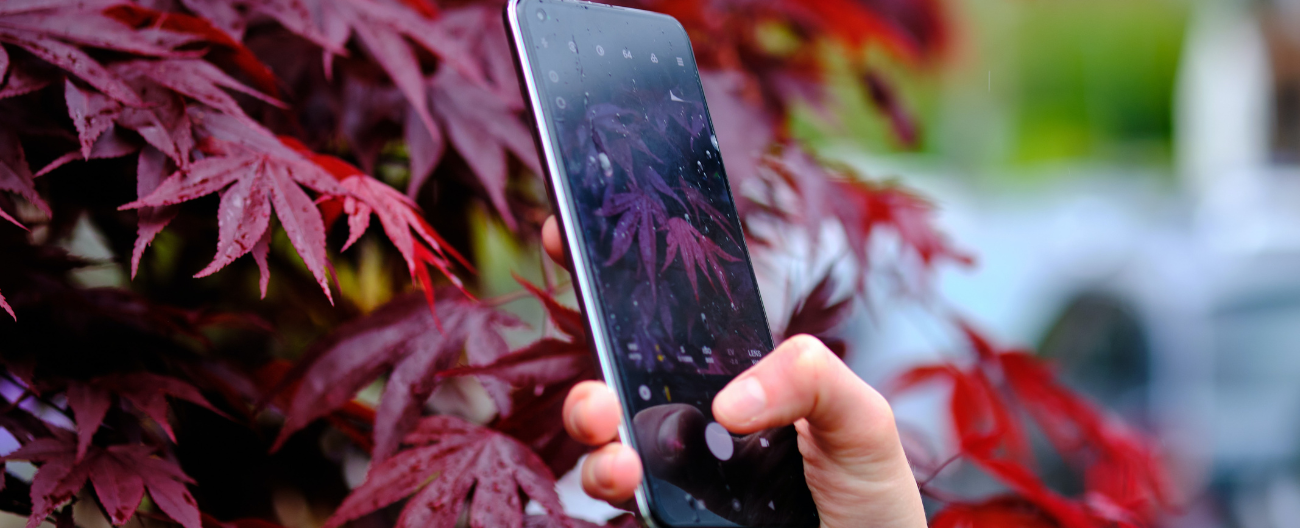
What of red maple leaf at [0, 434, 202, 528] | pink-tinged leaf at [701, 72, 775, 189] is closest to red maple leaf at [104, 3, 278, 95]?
red maple leaf at [0, 434, 202, 528]

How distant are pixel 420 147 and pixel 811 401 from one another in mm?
310

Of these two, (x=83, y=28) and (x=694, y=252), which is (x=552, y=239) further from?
(x=83, y=28)

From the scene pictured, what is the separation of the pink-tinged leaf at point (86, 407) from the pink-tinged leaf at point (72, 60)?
0.50ft

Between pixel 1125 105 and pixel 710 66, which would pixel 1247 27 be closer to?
pixel 1125 105

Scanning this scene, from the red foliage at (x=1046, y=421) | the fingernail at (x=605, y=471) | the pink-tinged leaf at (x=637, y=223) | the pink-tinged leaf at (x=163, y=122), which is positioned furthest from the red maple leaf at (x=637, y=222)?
the red foliage at (x=1046, y=421)

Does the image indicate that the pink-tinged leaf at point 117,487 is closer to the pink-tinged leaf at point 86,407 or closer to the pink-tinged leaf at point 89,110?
the pink-tinged leaf at point 86,407

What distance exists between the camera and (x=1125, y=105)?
5.29m

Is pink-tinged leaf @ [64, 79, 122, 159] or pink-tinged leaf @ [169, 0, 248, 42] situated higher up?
pink-tinged leaf @ [169, 0, 248, 42]

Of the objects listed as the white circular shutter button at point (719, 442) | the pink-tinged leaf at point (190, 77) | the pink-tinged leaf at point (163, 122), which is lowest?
the white circular shutter button at point (719, 442)

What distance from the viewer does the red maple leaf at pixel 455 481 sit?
0.40 m

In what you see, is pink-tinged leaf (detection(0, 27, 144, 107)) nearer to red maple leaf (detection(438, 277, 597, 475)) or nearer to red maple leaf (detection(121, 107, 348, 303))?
red maple leaf (detection(121, 107, 348, 303))

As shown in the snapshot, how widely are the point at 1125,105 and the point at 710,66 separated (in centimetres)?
562

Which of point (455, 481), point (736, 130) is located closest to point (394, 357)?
point (455, 481)

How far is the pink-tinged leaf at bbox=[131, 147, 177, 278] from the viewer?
14.7 inches
